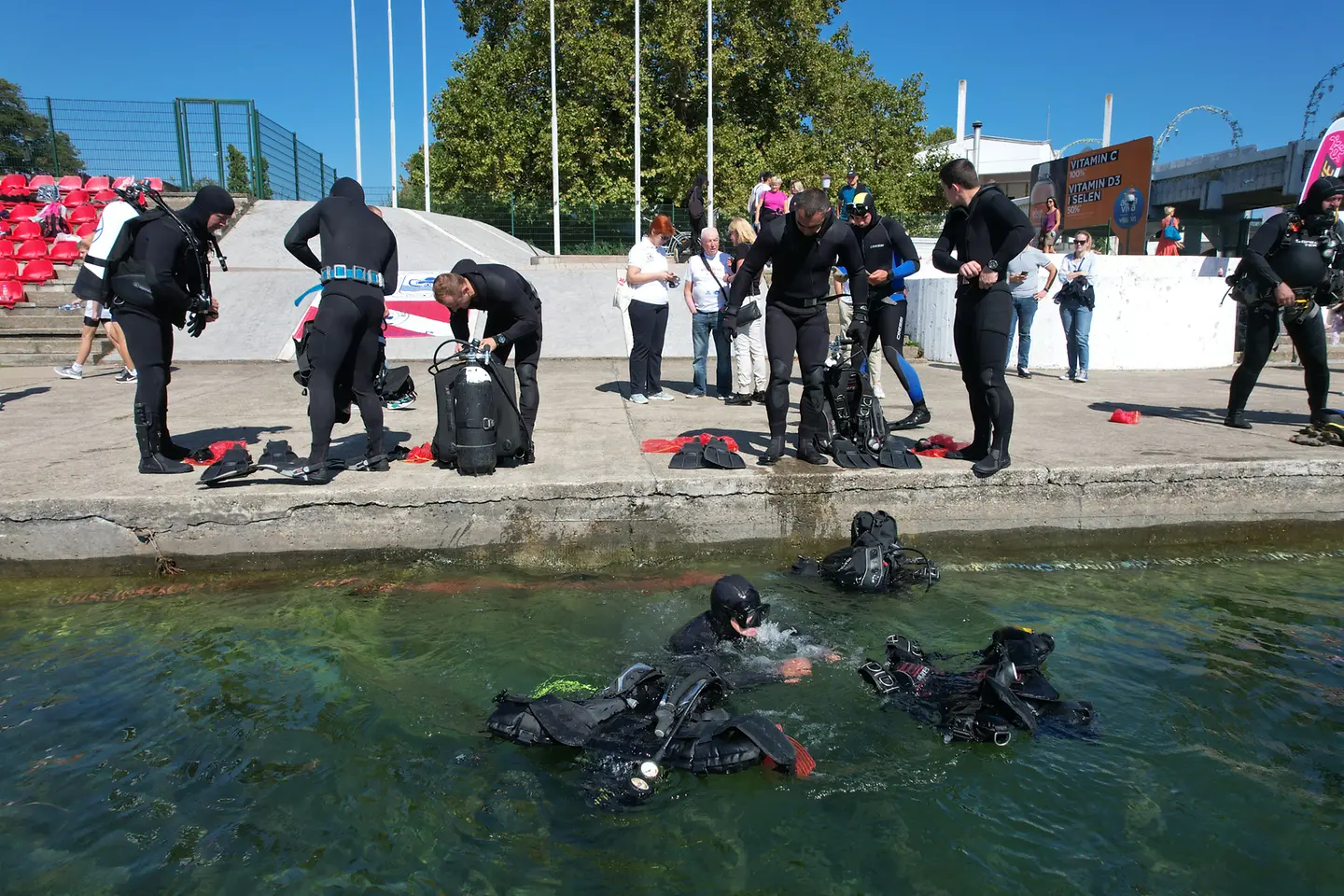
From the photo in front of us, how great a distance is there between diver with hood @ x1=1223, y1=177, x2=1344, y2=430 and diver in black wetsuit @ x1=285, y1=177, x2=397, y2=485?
6.44m

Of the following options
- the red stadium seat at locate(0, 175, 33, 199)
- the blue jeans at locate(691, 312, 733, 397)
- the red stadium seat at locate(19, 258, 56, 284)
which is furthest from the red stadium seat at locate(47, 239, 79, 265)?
the blue jeans at locate(691, 312, 733, 397)

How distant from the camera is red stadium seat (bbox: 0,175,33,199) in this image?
1886 cm

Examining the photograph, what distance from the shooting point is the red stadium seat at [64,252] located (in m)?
14.9

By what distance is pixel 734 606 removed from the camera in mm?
3682

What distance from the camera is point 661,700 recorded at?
10.2 feet

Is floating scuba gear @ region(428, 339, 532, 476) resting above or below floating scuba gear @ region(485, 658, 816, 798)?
above

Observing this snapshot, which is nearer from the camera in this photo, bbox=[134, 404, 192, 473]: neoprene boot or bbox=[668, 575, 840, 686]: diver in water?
bbox=[668, 575, 840, 686]: diver in water

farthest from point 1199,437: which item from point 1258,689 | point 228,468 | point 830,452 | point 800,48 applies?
point 800,48

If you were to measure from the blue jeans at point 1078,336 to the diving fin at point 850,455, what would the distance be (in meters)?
6.24

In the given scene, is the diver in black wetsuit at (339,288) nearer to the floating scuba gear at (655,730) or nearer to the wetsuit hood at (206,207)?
the wetsuit hood at (206,207)

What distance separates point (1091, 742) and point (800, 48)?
35662 millimetres

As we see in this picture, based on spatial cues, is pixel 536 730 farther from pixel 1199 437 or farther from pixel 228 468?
pixel 1199 437

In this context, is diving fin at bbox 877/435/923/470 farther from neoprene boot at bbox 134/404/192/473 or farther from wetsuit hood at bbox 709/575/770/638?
neoprene boot at bbox 134/404/192/473

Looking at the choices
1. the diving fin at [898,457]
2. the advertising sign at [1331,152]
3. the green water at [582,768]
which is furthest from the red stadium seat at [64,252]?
the advertising sign at [1331,152]
